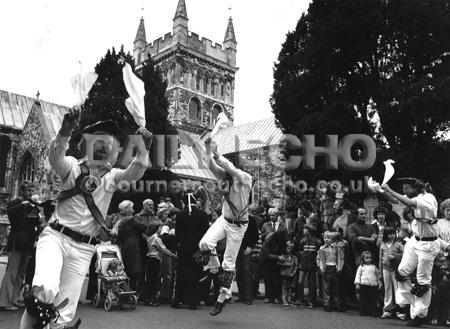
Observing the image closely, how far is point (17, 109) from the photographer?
173 ft

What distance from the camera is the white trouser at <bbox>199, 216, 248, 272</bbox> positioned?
7586 millimetres

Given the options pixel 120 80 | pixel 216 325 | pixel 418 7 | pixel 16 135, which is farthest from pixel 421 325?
pixel 16 135

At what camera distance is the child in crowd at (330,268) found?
10.0 metres

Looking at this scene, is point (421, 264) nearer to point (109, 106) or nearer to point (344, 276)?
point (344, 276)

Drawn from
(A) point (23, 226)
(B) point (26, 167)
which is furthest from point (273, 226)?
(B) point (26, 167)

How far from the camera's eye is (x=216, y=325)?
24.0 ft

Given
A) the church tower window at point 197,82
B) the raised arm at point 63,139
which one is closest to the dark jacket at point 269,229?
the raised arm at point 63,139

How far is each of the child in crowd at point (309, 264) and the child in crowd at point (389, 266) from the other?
1463mm

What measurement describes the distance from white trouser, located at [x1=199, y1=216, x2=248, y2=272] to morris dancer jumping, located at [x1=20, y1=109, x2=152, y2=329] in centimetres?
312

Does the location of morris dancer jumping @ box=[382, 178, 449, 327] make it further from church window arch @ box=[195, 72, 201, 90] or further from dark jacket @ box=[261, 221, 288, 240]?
church window arch @ box=[195, 72, 201, 90]

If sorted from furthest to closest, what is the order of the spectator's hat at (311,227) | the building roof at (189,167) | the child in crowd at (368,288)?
1. the building roof at (189,167)
2. the spectator's hat at (311,227)
3. the child in crowd at (368,288)

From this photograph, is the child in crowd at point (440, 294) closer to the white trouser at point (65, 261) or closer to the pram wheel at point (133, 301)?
the pram wheel at point (133, 301)

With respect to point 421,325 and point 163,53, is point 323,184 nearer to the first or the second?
point 421,325

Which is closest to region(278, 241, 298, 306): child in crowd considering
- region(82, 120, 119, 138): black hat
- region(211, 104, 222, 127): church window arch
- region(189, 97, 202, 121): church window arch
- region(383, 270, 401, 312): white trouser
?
region(383, 270, 401, 312): white trouser
